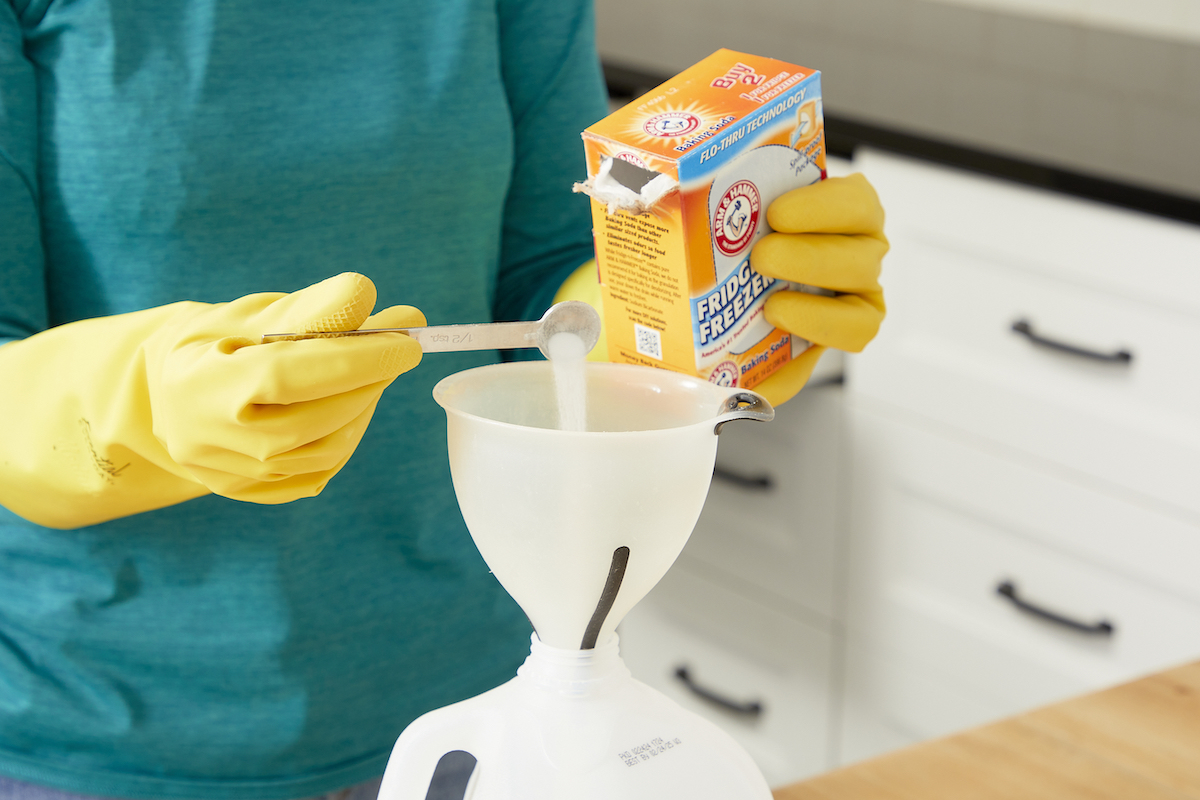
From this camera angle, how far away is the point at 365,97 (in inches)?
26.0

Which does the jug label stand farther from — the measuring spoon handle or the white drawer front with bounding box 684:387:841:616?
the white drawer front with bounding box 684:387:841:616

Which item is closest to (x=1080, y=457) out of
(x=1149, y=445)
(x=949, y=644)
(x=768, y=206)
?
(x=1149, y=445)

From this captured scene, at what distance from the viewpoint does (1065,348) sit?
1.20 meters

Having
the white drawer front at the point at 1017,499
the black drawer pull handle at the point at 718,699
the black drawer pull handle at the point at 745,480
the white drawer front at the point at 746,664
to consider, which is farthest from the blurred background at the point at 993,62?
the black drawer pull handle at the point at 718,699

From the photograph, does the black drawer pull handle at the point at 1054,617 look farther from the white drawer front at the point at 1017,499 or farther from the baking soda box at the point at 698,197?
the baking soda box at the point at 698,197

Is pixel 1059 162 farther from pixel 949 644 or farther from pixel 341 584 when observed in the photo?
pixel 341 584

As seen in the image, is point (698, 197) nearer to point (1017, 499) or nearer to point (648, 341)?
point (648, 341)

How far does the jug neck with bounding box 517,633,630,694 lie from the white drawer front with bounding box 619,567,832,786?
102cm

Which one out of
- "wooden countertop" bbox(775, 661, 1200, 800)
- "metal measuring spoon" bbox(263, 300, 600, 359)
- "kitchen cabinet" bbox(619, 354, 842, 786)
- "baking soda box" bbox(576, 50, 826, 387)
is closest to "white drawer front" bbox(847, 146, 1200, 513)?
"kitchen cabinet" bbox(619, 354, 842, 786)

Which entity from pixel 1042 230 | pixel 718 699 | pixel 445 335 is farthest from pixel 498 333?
pixel 718 699

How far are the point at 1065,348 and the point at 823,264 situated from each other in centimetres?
74

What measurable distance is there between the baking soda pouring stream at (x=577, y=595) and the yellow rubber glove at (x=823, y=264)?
9 centimetres

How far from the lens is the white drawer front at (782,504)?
1.42 m

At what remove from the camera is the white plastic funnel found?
0.43m
